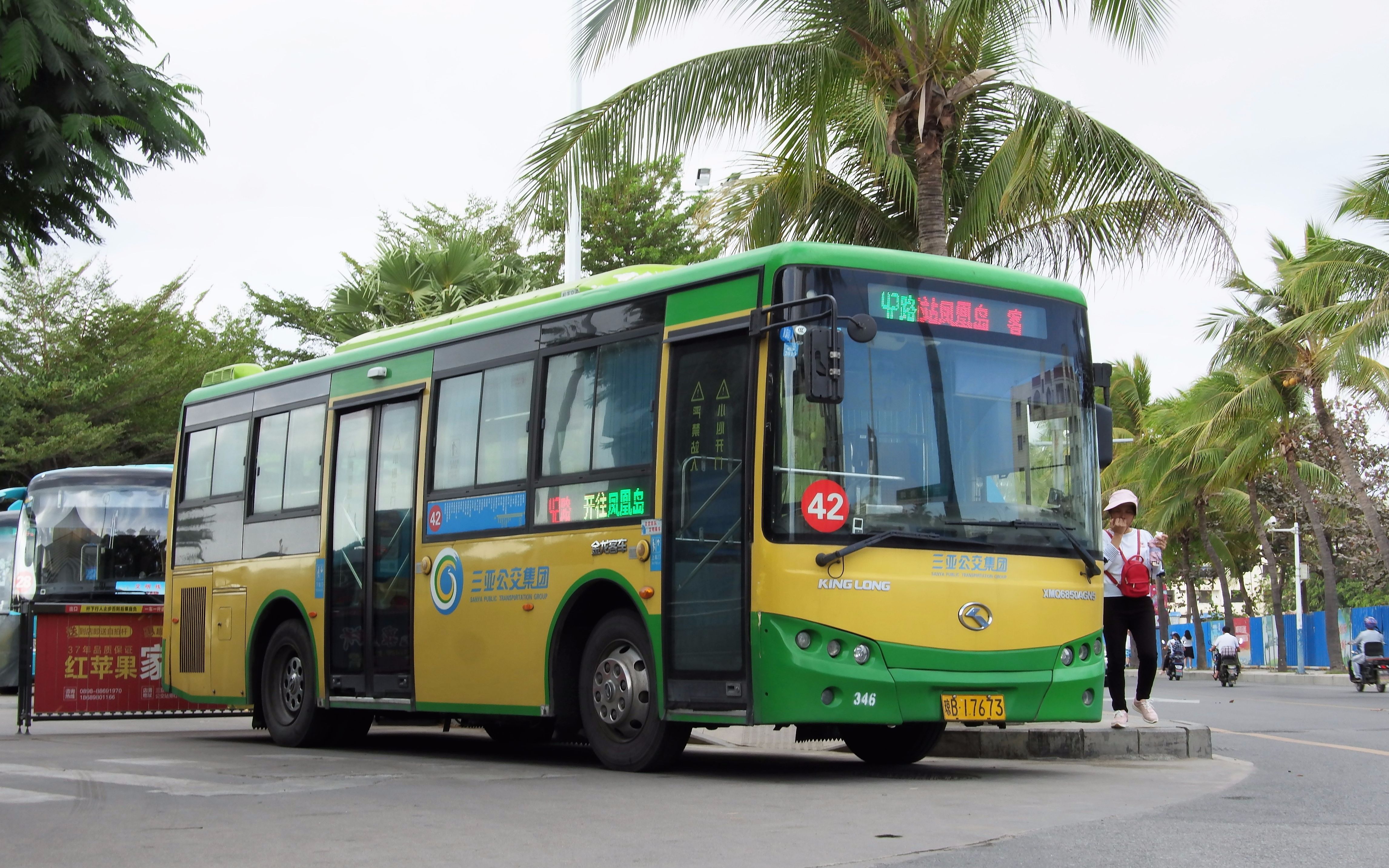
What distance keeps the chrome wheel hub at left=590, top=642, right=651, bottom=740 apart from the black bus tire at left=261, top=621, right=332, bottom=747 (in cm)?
384

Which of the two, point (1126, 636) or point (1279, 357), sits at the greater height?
point (1279, 357)

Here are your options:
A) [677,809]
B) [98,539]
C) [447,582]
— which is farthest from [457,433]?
[98,539]

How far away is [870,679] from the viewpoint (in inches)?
373

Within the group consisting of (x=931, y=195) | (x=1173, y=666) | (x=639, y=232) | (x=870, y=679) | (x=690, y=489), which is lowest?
(x=870, y=679)

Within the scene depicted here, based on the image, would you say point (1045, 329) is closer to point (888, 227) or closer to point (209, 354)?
point (888, 227)

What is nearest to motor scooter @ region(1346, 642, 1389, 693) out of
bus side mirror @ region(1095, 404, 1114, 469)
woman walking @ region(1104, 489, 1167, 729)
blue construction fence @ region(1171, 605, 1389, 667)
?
blue construction fence @ region(1171, 605, 1389, 667)

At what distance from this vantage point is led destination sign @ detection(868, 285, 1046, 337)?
9977 millimetres

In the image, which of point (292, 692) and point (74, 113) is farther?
point (292, 692)

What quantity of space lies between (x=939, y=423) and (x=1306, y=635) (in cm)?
4547

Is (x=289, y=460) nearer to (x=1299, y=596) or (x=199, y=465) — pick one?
(x=199, y=465)

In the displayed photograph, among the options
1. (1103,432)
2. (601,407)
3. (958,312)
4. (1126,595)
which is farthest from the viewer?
(1126,595)

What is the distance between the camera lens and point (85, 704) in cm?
1576

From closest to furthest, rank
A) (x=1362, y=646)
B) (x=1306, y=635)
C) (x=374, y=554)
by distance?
(x=374, y=554), (x=1362, y=646), (x=1306, y=635)

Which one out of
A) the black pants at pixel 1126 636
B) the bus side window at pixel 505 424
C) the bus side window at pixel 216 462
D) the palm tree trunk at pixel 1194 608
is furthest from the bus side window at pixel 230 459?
the palm tree trunk at pixel 1194 608
